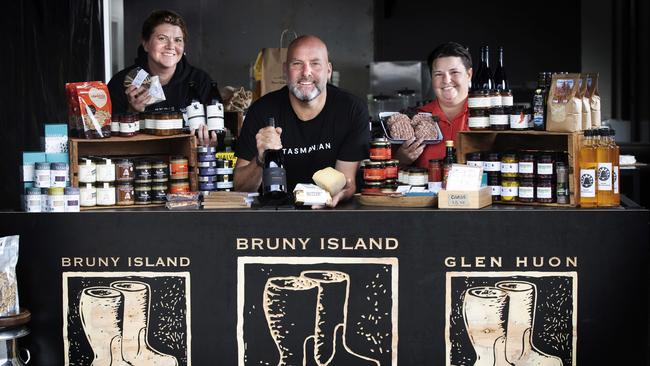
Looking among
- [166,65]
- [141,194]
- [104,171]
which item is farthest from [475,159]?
[166,65]

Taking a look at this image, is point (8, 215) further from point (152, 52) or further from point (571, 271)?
point (571, 271)

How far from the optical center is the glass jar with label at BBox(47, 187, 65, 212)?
13.2 feet

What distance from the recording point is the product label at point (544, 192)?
13.2 feet

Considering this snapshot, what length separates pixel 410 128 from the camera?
15.0ft

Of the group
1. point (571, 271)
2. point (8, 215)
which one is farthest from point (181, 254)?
point (571, 271)

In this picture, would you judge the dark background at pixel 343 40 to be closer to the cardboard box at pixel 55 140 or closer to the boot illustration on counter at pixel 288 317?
the cardboard box at pixel 55 140

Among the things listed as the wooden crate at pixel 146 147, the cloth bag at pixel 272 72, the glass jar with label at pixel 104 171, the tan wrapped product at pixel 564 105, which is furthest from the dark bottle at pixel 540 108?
the cloth bag at pixel 272 72

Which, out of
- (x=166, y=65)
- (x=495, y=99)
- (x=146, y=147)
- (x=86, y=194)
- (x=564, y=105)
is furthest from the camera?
(x=166, y=65)

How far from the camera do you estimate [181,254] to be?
4.00 meters

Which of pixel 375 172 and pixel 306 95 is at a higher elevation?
pixel 306 95

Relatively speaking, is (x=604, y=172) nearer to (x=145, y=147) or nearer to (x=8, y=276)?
(x=145, y=147)

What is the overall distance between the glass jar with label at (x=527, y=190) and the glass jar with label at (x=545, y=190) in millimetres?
27

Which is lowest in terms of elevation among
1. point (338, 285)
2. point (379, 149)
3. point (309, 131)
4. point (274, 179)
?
point (338, 285)

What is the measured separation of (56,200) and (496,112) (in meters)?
1.91
